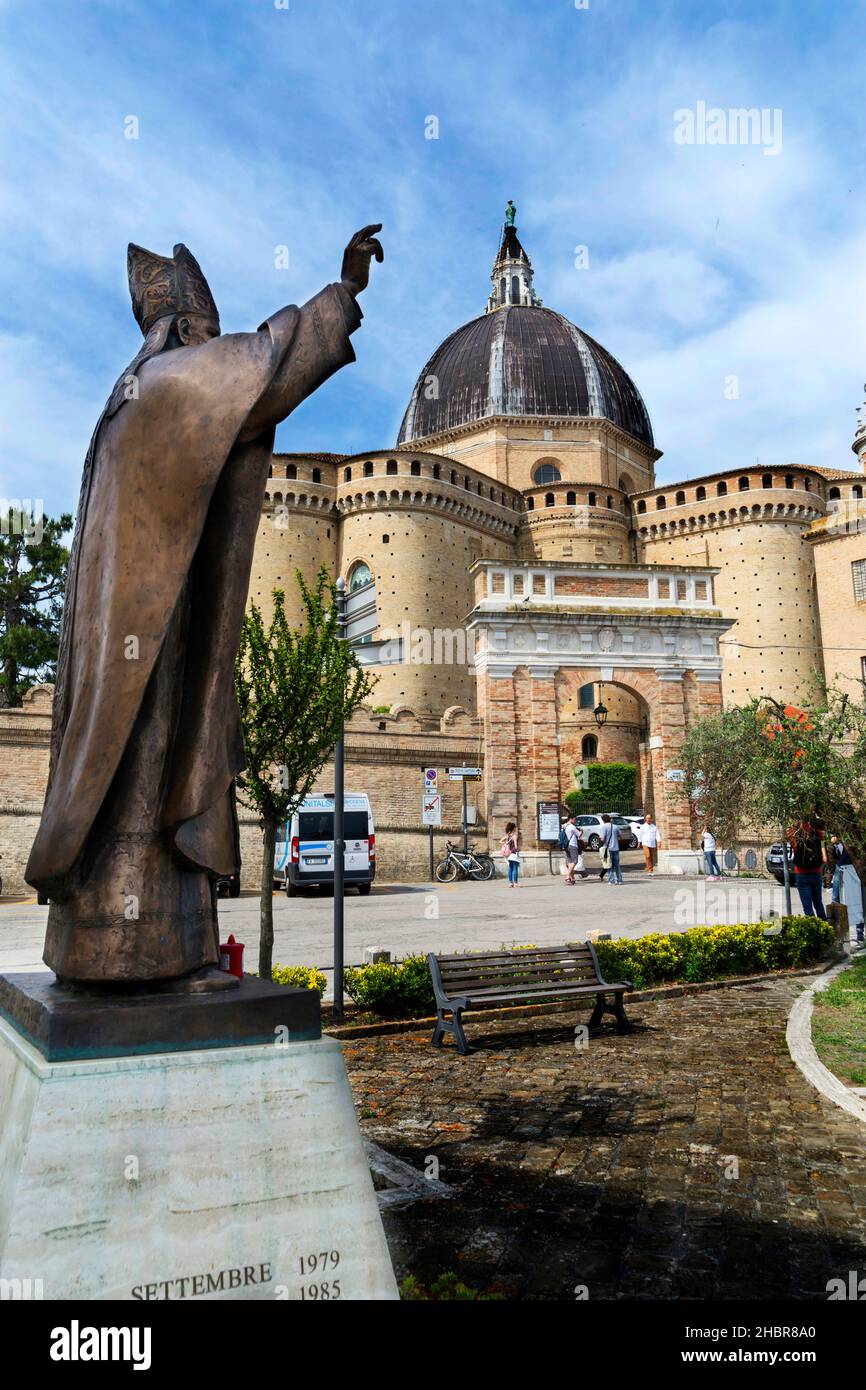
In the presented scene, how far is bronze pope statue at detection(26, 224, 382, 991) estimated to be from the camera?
102 inches

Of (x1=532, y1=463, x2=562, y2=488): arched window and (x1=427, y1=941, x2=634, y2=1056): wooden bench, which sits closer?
(x1=427, y1=941, x2=634, y2=1056): wooden bench

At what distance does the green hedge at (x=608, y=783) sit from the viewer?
40.3 metres

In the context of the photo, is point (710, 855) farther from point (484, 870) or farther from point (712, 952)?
point (712, 952)

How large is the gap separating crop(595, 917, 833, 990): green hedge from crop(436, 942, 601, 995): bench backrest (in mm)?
987

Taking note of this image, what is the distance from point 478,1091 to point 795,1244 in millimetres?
2392

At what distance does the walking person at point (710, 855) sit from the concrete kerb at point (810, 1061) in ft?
50.8

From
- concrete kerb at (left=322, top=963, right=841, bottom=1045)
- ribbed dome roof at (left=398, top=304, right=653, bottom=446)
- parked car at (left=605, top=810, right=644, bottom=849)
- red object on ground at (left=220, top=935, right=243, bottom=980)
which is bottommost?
concrete kerb at (left=322, top=963, right=841, bottom=1045)

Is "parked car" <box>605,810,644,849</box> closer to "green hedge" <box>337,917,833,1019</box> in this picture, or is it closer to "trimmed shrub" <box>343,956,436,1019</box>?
"green hedge" <box>337,917,833,1019</box>

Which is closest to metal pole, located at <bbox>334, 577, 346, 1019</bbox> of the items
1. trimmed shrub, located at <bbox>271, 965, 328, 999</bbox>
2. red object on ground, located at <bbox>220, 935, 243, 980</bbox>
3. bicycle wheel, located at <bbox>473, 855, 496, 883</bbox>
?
trimmed shrub, located at <bbox>271, 965, 328, 999</bbox>

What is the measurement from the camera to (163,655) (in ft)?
8.93

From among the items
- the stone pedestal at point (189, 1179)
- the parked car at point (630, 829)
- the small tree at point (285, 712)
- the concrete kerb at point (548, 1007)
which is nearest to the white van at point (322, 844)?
the concrete kerb at point (548, 1007)

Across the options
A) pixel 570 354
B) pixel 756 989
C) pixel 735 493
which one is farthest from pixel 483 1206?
pixel 570 354

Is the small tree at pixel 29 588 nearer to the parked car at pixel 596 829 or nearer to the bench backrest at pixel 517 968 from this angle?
the parked car at pixel 596 829

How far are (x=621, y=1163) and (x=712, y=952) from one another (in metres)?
5.90
